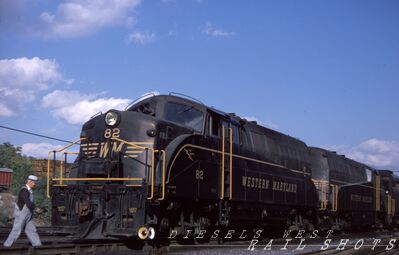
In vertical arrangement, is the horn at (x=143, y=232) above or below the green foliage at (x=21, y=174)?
below

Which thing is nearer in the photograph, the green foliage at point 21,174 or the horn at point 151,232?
the horn at point 151,232

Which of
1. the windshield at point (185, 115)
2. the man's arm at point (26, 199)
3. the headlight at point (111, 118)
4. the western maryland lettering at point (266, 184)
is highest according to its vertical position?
the windshield at point (185, 115)

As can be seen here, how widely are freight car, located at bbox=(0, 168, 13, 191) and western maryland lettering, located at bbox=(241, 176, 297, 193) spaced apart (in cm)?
2071

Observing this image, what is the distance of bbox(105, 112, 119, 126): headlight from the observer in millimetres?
12463

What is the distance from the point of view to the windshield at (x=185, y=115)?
44.6 ft

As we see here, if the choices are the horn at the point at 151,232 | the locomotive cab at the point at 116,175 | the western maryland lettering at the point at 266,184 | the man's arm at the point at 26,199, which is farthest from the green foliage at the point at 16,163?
the horn at the point at 151,232

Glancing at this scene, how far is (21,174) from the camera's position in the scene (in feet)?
110

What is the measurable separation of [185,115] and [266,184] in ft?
14.3

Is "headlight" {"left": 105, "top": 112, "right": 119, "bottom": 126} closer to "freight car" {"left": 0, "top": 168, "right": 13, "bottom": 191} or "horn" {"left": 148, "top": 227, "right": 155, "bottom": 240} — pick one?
"horn" {"left": 148, "top": 227, "right": 155, "bottom": 240}

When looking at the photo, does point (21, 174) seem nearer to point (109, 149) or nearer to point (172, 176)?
point (109, 149)

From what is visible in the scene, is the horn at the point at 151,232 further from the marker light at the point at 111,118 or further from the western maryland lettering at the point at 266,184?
the western maryland lettering at the point at 266,184

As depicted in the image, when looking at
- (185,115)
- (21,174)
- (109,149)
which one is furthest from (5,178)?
(109,149)

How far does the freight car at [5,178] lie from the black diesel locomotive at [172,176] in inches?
796


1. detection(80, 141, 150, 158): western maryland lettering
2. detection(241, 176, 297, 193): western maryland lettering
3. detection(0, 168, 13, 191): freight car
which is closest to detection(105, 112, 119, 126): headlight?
detection(80, 141, 150, 158): western maryland lettering
